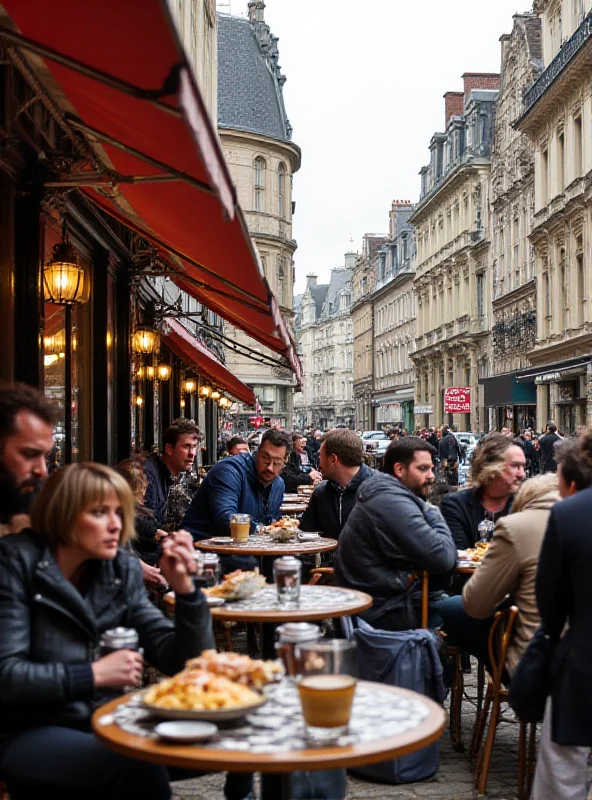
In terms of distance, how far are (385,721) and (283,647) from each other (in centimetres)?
37

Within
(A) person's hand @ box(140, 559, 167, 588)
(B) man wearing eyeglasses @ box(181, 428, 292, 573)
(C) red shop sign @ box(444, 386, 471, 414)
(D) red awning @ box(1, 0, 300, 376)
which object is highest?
(D) red awning @ box(1, 0, 300, 376)

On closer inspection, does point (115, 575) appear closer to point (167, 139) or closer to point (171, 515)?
point (167, 139)

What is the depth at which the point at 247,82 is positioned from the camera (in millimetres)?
48000

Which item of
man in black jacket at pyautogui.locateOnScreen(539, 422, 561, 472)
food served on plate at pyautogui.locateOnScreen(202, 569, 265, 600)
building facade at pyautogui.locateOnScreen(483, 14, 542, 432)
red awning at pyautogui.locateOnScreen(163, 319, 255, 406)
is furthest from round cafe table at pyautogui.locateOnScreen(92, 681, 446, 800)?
building facade at pyautogui.locateOnScreen(483, 14, 542, 432)

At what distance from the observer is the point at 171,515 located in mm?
10016

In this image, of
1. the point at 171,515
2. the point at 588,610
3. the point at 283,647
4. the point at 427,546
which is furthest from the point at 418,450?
the point at 171,515

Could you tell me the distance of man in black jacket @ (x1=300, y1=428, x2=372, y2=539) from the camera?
781cm

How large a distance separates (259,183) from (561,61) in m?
16.4

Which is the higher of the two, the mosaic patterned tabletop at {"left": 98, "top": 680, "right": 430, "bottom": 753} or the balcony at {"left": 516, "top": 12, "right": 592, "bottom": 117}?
the balcony at {"left": 516, "top": 12, "right": 592, "bottom": 117}

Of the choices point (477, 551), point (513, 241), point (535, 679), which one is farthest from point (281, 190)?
point (535, 679)

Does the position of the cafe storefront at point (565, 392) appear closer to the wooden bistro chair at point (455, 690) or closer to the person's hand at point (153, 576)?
the wooden bistro chair at point (455, 690)

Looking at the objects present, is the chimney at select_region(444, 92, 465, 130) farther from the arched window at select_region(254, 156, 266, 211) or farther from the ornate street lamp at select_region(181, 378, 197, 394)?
the ornate street lamp at select_region(181, 378, 197, 394)

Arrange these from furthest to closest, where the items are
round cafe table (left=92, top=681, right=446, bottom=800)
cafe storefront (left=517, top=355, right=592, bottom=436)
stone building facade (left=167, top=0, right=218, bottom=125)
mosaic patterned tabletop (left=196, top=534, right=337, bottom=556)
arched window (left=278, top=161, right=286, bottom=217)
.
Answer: arched window (left=278, top=161, right=286, bottom=217) → cafe storefront (left=517, top=355, right=592, bottom=436) → stone building facade (left=167, top=0, right=218, bottom=125) → mosaic patterned tabletop (left=196, top=534, right=337, bottom=556) → round cafe table (left=92, top=681, right=446, bottom=800)

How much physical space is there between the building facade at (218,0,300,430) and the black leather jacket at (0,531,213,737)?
4158cm
